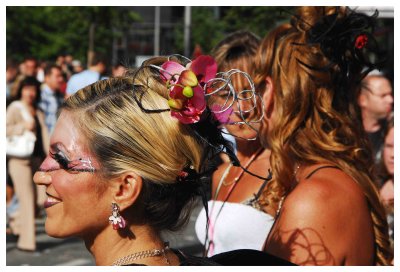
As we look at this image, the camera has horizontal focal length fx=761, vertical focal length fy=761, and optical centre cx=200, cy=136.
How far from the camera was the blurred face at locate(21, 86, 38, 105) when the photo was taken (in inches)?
341

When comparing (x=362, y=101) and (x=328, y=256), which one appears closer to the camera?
(x=328, y=256)

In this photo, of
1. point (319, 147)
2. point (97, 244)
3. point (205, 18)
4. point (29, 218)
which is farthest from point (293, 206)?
point (205, 18)

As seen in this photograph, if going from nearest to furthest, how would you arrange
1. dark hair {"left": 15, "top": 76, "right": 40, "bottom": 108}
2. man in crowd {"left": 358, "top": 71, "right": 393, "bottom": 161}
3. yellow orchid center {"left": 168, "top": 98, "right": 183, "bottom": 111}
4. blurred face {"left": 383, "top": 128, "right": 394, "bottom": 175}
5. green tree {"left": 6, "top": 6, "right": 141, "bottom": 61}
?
yellow orchid center {"left": 168, "top": 98, "right": 183, "bottom": 111}, blurred face {"left": 383, "top": 128, "right": 394, "bottom": 175}, man in crowd {"left": 358, "top": 71, "right": 393, "bottom": 161}, dark hair {"left": 15, "top": 76, "right": 40, "bottom": 108}, green tree {"left": 6, "top": 6, "right": 141, "bottom": 61}

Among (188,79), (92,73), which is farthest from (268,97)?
(92,73)

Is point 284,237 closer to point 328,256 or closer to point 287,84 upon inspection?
point 328,256

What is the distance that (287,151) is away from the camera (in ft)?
9.24

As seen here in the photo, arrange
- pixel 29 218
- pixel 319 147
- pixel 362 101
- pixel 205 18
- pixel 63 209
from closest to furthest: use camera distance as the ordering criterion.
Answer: pixel 63 209
pixel 319 147
pixel 362 101
pixel 29 218
pixel 205 18

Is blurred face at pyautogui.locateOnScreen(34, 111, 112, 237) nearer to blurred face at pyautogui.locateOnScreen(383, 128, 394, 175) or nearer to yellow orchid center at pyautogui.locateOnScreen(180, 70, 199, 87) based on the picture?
yellow orchid center at pyautogui.locateOnScreen(180, 70, 199, 87)

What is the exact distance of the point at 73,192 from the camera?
6.64 ft

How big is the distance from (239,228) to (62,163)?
1.24 metres

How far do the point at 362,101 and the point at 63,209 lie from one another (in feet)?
19.3

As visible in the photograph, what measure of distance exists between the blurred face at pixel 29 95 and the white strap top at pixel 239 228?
5747 millimetres

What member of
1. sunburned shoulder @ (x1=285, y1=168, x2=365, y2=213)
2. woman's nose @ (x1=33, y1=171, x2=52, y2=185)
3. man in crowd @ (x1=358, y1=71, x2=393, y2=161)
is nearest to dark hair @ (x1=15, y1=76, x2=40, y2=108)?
man in crowd @ (x1=358, y1=71, x2=393, y2=161)

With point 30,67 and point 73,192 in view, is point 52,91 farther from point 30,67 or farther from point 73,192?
point 73,192
